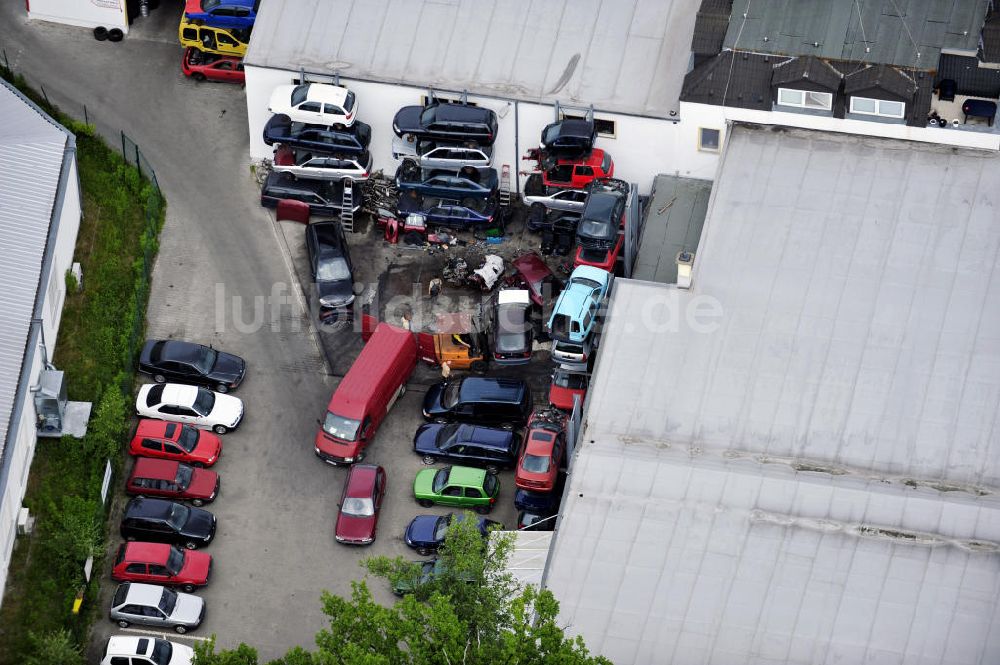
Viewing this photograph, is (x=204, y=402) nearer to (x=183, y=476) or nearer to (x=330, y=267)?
(x=183, y=476)

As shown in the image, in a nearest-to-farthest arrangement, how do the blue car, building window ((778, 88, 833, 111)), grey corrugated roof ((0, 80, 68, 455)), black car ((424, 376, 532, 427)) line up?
grey corrugated roof ((0, 80, 68, 455)) < black car ((424, 376, 532, 427)) < building window ((778, 88, 833, 111)) < the blue car

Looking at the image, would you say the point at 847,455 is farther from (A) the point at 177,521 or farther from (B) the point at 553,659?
(A) the point at 177,521

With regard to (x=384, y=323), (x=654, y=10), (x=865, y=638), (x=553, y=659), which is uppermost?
(x=654, y=10)

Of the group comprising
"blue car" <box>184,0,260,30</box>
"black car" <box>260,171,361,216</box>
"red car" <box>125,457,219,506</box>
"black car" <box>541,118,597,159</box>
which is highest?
"blue car" <box>184,0,260,30</box>

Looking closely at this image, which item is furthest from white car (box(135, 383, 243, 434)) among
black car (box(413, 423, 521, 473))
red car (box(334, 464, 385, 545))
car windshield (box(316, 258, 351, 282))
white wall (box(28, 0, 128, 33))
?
white wall (box(28, 0, 128, 33))

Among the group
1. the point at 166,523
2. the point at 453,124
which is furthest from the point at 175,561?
the point at 453,124

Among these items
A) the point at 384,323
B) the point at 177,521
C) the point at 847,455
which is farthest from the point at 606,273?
the point at 177,521

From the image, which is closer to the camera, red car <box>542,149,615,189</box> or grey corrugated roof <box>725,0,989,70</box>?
grey corrugated roof <box>725,0,989,70</box>

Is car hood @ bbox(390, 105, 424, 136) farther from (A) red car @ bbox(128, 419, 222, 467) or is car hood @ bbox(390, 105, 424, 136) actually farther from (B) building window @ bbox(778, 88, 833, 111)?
(A) red car @ bbox(128, 419, 222, 467)
